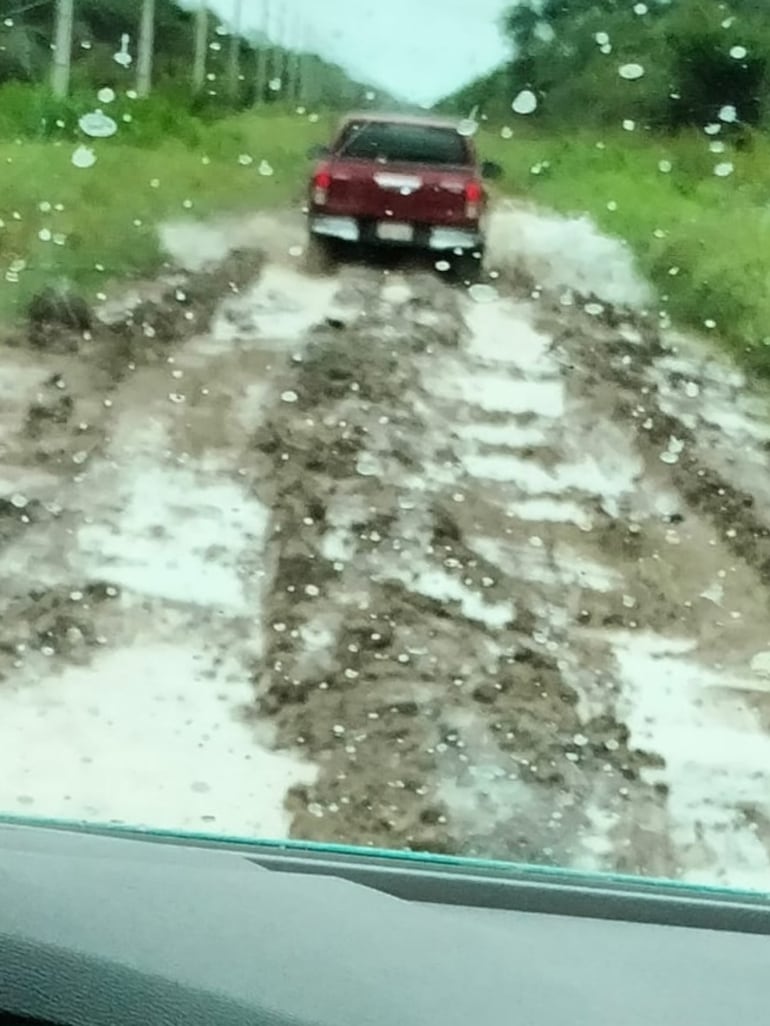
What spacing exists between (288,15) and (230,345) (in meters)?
0.36

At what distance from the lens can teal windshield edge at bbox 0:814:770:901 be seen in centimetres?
135

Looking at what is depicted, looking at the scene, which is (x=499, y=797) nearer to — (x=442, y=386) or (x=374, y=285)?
(x=442, y=386)

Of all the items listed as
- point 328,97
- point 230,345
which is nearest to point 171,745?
point 230,345

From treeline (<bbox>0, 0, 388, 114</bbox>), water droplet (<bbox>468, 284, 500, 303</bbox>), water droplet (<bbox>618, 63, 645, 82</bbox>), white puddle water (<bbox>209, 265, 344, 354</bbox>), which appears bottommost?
white puddle water (<bbox>209, 265, 344, 354</bbox>)

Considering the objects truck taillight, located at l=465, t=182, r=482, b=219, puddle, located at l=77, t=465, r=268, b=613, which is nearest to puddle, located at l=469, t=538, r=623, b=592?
puddle, located at l=77, t=465, r=268, b=613

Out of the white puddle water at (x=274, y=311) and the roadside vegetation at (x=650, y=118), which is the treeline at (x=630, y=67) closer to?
the roadside vegetation at (x=650, y=118)

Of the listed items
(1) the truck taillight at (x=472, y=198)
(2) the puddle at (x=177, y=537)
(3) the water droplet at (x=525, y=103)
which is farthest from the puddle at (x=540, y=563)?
(3) the water droplet at (x=525, y=103)

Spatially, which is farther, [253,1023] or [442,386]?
[442,386]

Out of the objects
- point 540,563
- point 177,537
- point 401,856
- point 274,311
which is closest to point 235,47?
point 274,311

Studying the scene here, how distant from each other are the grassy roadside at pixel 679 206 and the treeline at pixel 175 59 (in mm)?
203

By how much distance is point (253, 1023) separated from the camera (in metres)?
0.83

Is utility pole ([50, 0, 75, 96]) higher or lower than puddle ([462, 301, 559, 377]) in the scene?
higher

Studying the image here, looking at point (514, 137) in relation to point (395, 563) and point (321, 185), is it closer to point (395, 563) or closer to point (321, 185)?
point (321, 185)

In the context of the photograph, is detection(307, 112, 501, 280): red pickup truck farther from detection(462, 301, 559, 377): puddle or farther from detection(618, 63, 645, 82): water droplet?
detection(618, 63, 645, 82): water droplet
